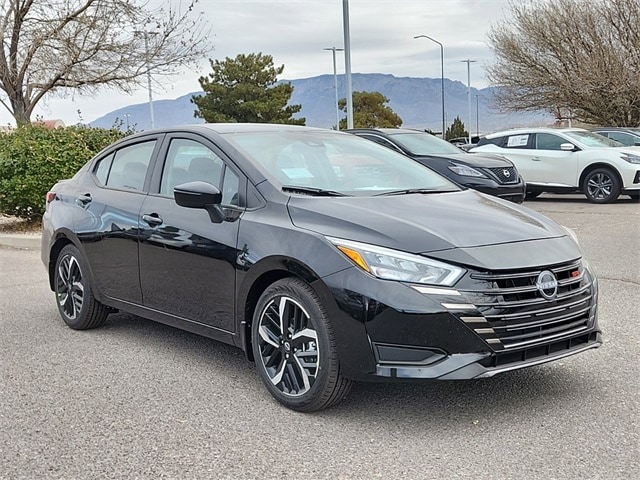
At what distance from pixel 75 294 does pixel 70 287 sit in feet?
0.33

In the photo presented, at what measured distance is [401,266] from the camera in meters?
3.62

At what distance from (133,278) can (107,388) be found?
0.95m

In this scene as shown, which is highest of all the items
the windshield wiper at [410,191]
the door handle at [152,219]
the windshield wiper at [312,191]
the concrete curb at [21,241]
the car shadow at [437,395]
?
the windshield wiper at [312,191]

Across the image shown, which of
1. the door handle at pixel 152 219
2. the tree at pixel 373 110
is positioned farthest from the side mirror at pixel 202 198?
the tree at pixel 373 110

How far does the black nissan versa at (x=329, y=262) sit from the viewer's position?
358 centimetres

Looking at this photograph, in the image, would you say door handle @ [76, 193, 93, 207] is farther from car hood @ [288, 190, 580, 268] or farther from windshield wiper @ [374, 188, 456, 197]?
windshield wiper @ [374, 188, 456, 197]

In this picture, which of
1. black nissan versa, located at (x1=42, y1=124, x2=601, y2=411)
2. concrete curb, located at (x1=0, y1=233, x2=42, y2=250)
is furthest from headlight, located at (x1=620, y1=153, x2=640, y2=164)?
concrete curb, located at (x1=0, y1=233, x2=42, y2=250)

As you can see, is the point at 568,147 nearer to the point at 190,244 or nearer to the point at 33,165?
the point at 33,165

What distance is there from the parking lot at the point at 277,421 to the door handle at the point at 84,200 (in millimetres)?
1098

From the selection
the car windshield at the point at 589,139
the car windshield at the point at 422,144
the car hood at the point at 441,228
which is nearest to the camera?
the car hood at the point at 441,228

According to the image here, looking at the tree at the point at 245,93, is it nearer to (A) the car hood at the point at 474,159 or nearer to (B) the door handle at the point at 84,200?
(A) the car hood at the point at 474,159

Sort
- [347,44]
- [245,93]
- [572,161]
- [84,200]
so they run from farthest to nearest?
[245,93]
[347,44]
[572,161]
[84,200]

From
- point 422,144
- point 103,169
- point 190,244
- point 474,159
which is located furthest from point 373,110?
point 190,244

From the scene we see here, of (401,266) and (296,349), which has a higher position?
(401,266)
